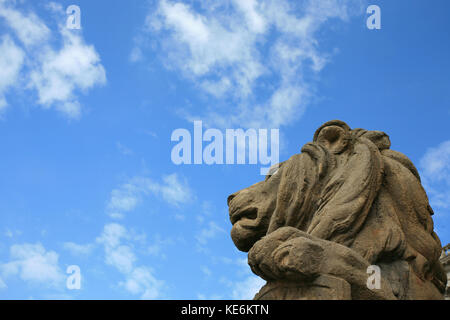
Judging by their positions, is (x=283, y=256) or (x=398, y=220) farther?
(x=398, y=220)

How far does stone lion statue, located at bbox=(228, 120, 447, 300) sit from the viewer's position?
3850 millimetres

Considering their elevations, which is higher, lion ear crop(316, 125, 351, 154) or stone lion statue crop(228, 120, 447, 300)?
lion ear crop(316, 125, 351, 154)

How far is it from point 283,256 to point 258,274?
0.38 m

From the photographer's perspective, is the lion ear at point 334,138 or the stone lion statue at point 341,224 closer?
the stone lion statue at point 341,224

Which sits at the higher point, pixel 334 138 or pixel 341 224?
pixel 334 138

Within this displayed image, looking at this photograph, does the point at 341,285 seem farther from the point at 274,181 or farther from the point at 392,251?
the point at 274,181

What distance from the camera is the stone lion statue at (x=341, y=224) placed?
3.85 metres

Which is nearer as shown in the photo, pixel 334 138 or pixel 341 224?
pixel 341 224

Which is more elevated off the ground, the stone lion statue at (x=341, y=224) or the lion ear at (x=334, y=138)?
the lion ear at (x=334, y=138)

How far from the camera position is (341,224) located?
14.4 feet

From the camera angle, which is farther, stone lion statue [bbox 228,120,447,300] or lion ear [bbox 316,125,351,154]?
lion ear [bbox 316,125,351,154]
